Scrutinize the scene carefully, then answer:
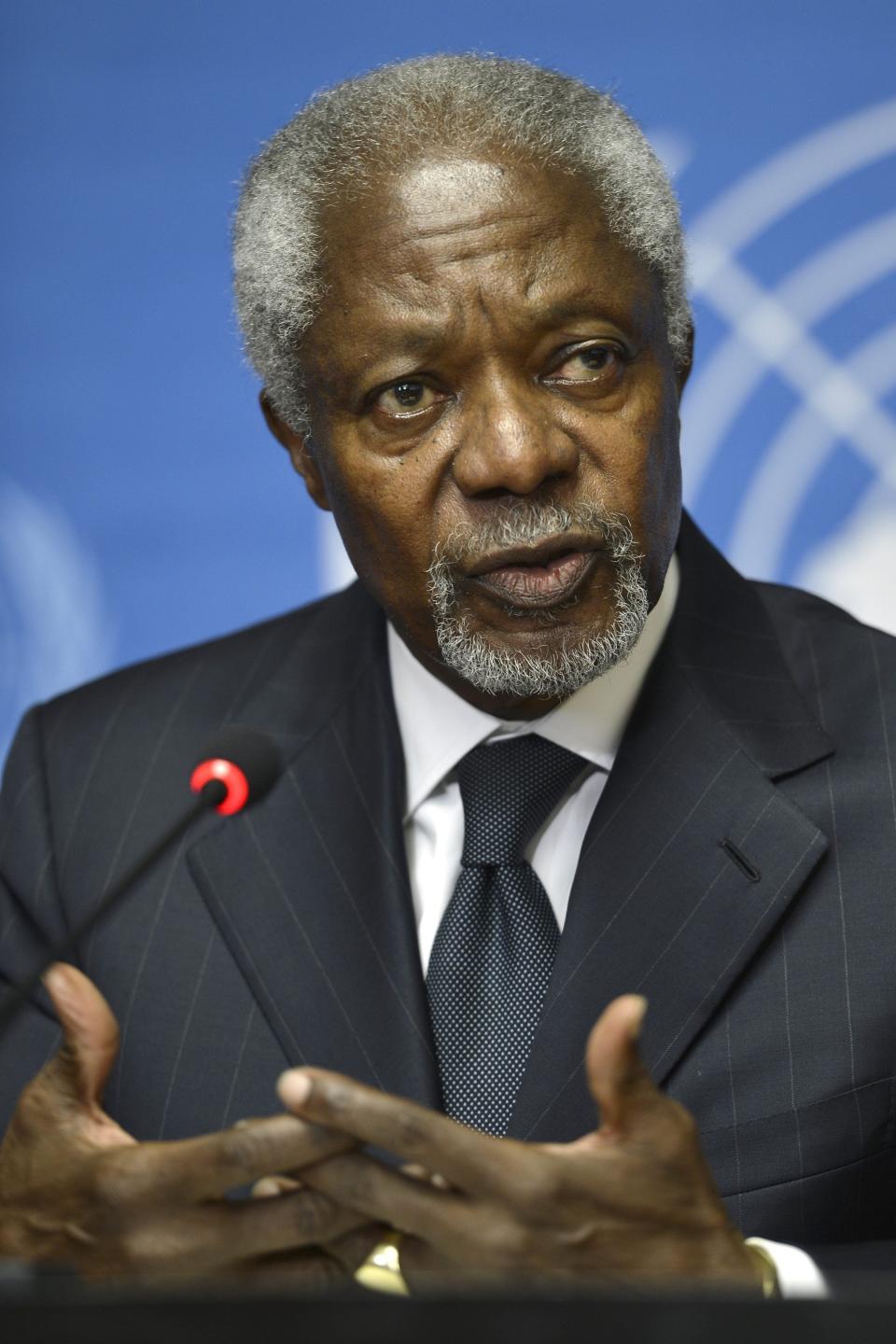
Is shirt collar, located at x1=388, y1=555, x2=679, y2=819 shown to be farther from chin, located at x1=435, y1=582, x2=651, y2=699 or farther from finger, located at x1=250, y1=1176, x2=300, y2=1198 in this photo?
finger, located at x1=250, y1=1176, x2=300, y2=1198

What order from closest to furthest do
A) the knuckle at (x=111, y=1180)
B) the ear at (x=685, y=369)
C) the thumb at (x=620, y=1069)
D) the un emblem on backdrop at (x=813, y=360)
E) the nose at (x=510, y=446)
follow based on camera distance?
the thumb at (x=620, y=1069)
the knuckle at (x=111, y=1180)
the nose at (x=510, y=446)
the ear at (x=685, y=369)
the un emblem on backdrop at (x=813, y=360)

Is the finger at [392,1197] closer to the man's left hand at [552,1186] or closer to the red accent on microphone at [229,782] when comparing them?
the man's left hand at [552,1186]

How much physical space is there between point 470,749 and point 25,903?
64 cm

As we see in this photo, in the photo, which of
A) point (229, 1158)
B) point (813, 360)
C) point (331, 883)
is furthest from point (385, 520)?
point (813, 360)

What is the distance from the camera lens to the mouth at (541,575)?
179cm

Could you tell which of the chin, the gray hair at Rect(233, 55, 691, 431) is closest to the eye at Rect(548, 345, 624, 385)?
the gray hair at Rect(233, 55, 691, 431)

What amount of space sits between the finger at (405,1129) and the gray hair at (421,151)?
0.98 metres

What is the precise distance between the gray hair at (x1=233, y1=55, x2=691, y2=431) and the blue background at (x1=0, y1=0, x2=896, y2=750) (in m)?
0.75

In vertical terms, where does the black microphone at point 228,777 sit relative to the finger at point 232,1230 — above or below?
above

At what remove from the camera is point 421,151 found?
1846 millimetres

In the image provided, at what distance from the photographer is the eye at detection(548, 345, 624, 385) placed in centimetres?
182

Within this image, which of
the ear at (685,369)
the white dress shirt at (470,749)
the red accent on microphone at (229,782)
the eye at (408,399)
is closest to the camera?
the red accent on microphone at (229,782)

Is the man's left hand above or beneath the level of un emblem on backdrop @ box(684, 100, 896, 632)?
beneath

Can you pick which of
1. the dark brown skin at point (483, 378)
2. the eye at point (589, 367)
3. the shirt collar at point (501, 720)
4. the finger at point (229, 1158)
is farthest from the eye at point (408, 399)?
the finger at point (229, 1158)
